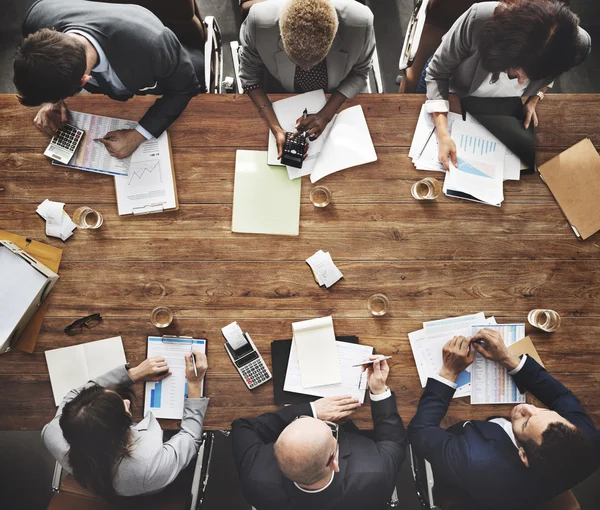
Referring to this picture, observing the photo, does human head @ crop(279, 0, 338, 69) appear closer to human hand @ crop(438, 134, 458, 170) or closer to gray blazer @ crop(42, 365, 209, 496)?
human hand @ crop(438, 134, 458, 170)

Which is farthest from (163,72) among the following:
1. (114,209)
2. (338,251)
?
(338,251)

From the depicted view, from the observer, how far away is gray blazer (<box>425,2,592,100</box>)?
1783 mm

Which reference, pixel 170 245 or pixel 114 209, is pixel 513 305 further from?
pixel 114 209

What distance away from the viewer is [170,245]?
184 centimetres

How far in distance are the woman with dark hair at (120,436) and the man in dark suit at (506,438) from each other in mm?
875

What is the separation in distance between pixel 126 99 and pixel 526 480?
88.5 inches

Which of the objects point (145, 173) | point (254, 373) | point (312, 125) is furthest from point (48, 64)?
point (254, 373)

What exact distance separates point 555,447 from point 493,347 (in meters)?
0.40

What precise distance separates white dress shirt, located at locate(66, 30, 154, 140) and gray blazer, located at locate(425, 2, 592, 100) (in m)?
1.26

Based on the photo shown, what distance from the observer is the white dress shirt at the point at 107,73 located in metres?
1.70

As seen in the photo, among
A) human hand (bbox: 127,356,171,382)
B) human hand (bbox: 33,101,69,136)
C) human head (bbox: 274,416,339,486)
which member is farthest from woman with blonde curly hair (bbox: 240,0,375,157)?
human head (bbox: 274,416,339,486)

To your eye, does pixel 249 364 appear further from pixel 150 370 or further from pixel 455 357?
pixel 455 357

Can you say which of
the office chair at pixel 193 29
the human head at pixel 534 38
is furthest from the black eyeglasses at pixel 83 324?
the human head at pixel 534 38

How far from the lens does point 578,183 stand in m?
1.85
